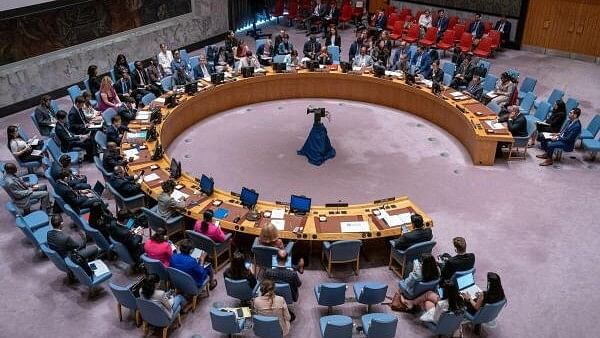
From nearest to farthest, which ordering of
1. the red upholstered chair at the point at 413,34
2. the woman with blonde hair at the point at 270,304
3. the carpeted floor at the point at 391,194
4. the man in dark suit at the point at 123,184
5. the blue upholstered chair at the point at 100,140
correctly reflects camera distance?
the woman with blonde hair at the point at 270,304 < the carpeted floor at the point at 391,194 < the man in dark suit at the point at 123,184 < the blue upholstered chair at the point at 100,140 < the red upholstered chair at the point at 413,34

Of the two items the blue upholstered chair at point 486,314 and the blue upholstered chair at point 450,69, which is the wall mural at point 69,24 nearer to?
the blue upholstered chair at point 450,69

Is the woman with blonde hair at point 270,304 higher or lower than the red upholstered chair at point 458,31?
lower

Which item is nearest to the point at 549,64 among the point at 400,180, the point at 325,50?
the point at 325,50

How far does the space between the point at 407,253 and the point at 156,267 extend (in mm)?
3852

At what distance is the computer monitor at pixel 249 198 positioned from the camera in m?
9.39

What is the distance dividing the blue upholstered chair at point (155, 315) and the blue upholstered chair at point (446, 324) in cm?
356

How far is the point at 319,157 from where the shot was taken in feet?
40.9

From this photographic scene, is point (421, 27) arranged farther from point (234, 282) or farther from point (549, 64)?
point (234, 282)

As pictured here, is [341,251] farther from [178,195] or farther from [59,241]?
[59,241]

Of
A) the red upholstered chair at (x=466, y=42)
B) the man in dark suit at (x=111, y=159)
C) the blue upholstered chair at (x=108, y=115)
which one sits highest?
the red upholstered chair at (x=466, y=42)

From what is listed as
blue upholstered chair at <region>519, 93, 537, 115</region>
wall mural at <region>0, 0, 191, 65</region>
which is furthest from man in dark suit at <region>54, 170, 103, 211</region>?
blue upholstered chair at <region>519, 93, 537, 115</region>

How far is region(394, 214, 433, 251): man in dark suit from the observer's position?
853 centimetres

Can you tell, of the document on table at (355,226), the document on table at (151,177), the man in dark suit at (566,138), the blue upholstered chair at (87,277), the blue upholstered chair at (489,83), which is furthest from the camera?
the blue upholstered chair at (489,83)

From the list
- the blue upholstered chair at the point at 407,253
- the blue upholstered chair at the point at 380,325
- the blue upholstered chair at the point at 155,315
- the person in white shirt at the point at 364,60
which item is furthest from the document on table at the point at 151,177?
the person in white shirt at the point at 364,60
